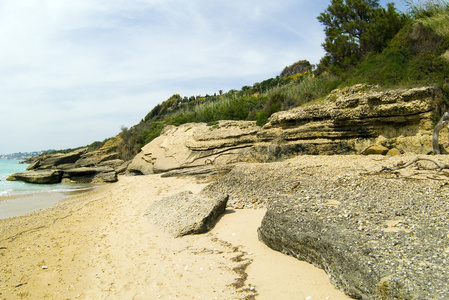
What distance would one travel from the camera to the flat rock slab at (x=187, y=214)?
6812mm

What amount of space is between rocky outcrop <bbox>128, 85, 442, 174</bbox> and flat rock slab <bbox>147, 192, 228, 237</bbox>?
5209 millimetres

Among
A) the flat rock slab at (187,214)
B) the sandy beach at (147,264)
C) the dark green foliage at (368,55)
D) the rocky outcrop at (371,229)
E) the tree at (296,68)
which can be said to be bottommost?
the sandy beach at (147,264)

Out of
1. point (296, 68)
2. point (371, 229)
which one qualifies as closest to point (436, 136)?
point (371, 229)

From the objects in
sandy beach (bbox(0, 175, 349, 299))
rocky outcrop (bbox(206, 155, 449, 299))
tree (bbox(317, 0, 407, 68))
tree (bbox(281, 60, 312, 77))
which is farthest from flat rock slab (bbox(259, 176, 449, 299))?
tree (bbox(281, 60, 312, 77))

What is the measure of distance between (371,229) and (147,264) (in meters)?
3.61

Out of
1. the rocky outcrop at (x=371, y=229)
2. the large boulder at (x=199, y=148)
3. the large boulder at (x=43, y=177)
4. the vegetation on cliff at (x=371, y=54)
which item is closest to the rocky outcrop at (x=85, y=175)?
the large boulder at (x=43, y=177)

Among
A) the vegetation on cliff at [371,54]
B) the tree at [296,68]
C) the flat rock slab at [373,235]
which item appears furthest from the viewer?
the tree at [296,68]

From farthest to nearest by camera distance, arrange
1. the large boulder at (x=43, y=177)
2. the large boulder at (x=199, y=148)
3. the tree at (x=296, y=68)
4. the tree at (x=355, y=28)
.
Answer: the tree at (x=296, y=68), the large boulder at (x=43, y=177), the tree at (x=355, y=28), the large boulder at (x=199, y=148)

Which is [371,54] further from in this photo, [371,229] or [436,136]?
[371,229]

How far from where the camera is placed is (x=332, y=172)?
27.1 ft

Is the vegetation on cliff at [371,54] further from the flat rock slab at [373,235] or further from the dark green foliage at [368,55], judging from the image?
the flat rock slab at [373,235]

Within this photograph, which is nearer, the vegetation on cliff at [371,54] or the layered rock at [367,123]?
the layered rock at [367,123]

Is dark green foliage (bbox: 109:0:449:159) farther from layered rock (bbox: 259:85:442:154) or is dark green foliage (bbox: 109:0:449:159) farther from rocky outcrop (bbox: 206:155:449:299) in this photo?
rocky outcrop (bbox: 206:155:449:299)

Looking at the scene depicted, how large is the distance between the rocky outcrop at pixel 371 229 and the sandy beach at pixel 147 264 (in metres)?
0.30
